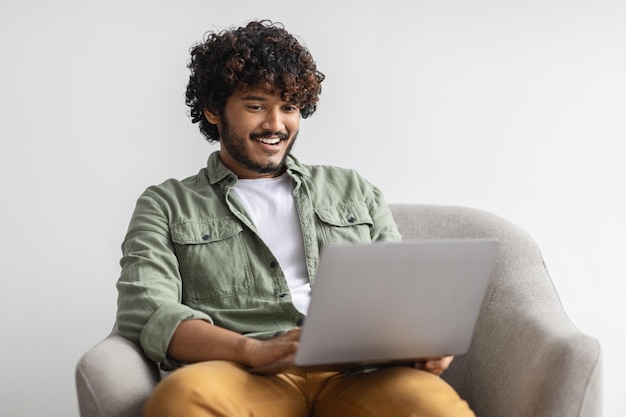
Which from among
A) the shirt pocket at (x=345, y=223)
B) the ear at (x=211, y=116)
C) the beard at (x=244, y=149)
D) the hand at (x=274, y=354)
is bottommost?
the hand at (x=274, y=354)

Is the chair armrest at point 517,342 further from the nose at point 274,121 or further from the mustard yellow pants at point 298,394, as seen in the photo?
the nose at point 274,121

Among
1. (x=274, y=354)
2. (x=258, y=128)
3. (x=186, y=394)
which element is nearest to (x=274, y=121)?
(x=258, y=128)

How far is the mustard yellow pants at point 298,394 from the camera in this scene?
65.4 inches

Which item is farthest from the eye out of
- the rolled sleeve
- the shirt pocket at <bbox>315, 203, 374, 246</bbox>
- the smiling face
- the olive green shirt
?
the rolled sleeve

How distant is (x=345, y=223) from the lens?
2.23m

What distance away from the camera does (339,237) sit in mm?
2201

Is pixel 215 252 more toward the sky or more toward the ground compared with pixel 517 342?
more toward the sky

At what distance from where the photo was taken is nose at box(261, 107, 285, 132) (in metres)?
2.17

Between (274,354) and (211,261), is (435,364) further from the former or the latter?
(211,261)

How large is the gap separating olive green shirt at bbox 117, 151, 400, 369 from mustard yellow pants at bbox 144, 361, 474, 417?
199mm

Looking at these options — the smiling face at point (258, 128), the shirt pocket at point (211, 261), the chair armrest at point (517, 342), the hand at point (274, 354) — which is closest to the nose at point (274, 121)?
the smiling face at point (258, 128)

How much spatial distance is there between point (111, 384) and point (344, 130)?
1254 mm

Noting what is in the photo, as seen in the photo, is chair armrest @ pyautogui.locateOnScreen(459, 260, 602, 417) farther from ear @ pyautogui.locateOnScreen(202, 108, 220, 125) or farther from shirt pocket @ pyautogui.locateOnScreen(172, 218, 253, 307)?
ear @ pyautogui.locateOnScreen(202, 108, 220, 125)

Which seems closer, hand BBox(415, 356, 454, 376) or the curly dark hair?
hand BBox(415, 356, 454, 376)
